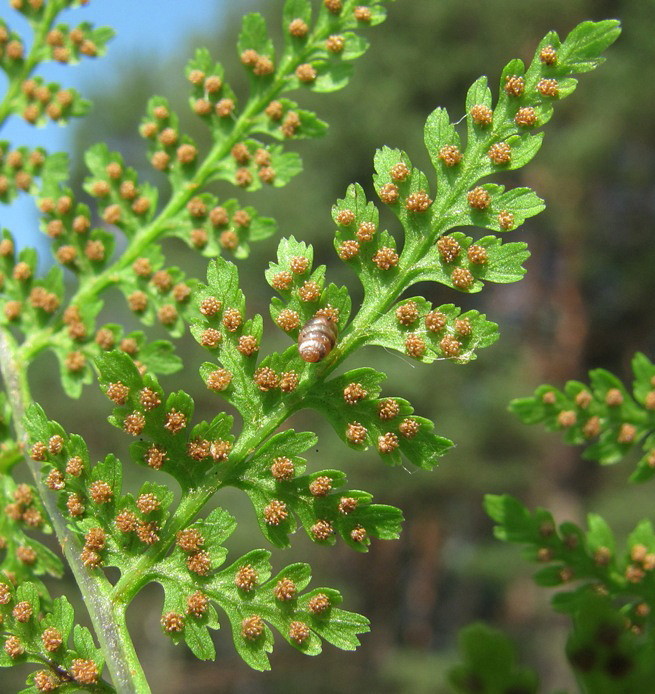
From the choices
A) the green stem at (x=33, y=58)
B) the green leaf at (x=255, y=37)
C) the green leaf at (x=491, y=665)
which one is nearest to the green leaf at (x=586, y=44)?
the green leaf at (x=255, y=37)

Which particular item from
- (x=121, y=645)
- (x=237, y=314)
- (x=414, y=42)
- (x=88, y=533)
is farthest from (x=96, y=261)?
(x=414, y=42)

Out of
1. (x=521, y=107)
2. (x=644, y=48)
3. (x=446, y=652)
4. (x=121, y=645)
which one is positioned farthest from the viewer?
(x=446, y=652)

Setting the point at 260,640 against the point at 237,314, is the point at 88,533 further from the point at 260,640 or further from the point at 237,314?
the point at 237,314

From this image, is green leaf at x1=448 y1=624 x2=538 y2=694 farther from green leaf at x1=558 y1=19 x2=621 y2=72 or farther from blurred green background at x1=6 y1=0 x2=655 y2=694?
blurred green background at x1=6 y1=0 x2=655 y2=694

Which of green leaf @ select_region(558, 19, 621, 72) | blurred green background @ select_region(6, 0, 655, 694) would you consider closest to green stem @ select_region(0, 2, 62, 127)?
green leaf @ select_region(558, 19, 621, 72)

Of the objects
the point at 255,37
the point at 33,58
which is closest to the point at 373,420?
the point at 255,37

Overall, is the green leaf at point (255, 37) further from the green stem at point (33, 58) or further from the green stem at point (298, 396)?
the green stem at point (298, 396)
